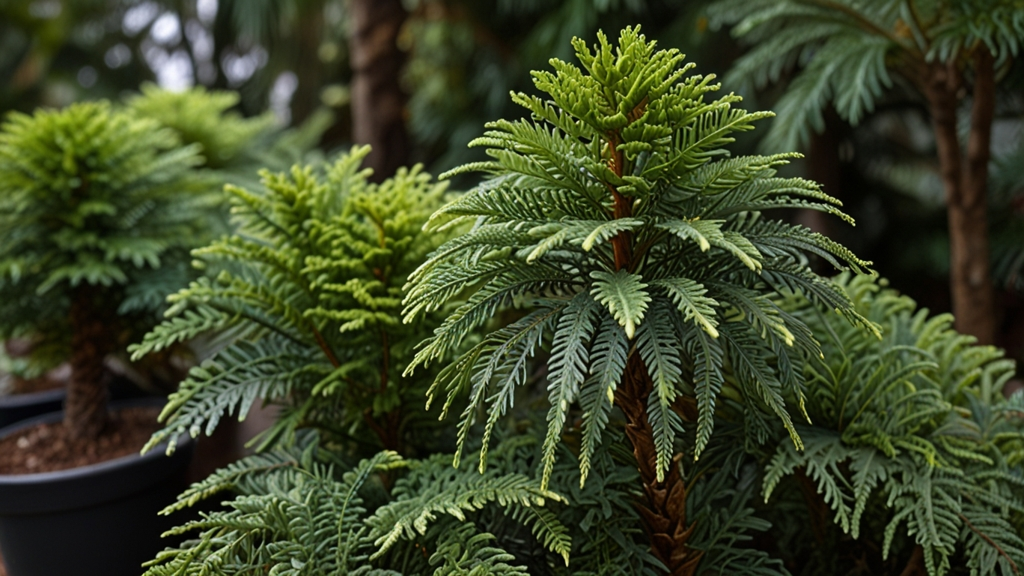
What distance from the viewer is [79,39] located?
3145 millimetres

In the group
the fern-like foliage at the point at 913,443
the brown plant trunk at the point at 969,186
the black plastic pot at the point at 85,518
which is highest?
the brown plant trunk at the point at 969,186

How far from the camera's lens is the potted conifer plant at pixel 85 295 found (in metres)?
1.10

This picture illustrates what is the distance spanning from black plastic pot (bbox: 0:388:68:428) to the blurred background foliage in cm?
81

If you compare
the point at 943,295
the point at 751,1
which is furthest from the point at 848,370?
the point at 943,295

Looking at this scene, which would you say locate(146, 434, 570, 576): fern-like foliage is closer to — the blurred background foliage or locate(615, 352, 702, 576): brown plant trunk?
locate(615, 352, 702, 576): brown plant trunk

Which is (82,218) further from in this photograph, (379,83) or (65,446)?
A: (379,83)

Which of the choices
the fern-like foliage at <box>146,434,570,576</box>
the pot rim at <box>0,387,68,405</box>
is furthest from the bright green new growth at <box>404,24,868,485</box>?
the pot rim at <box>0,387,68,405</box>

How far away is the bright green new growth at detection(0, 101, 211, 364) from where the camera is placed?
1.17 metres

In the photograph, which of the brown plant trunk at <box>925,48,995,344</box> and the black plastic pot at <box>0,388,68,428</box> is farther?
the black plastic pot at <box>0,388,68,428</box>

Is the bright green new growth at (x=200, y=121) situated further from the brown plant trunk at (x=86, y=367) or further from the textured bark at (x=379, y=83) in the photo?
the brown plant trunk at (x=86, y=367)

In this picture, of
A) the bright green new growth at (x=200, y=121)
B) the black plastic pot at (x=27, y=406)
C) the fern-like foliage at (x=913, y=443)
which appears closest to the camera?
the fern-like foliage at (x=913, y=443)

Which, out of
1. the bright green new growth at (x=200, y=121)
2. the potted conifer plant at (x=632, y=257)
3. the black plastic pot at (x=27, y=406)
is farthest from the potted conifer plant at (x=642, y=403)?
the black plastic pot at (x=27, y=406)

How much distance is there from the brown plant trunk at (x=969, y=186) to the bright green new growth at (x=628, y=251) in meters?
0.71

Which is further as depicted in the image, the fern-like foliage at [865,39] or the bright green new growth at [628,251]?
the fern-like foliage at [865,39]
